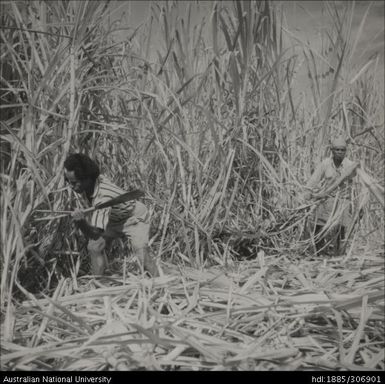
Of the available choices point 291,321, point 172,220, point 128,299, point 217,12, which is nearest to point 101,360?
point 128,299

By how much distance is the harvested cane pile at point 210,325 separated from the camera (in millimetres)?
1354

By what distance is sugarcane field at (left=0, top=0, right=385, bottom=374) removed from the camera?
146 cm

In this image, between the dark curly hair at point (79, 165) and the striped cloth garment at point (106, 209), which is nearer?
the dark curly hair at point (79, 165)

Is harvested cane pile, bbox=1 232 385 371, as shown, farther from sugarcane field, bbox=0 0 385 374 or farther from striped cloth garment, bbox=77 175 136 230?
striped cloth garment, bbox=77 175 136 230

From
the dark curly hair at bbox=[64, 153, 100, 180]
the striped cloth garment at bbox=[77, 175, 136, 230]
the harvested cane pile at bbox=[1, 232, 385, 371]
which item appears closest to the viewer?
the harvested cane pile at bbox=[1, 232, 385, 371]

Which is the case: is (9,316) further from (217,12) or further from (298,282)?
(217,12)

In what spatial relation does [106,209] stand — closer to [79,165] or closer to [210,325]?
[79,165]

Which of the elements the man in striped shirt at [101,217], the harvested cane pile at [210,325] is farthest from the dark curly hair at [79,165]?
the harvested cane pile at [210,325]

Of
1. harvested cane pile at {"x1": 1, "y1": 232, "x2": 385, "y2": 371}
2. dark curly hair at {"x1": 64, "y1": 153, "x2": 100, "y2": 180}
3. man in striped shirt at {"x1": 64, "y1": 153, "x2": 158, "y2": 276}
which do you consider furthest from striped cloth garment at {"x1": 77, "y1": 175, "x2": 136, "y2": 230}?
harvested cane pile at {"x1": 1, "y1": 232, "x2": 385, "y2": 371}

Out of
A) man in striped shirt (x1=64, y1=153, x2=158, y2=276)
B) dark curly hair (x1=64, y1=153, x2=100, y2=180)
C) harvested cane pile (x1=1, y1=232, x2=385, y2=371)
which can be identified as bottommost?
harvested cane pile (x1=1, y1=232, x2=385, y2=371)

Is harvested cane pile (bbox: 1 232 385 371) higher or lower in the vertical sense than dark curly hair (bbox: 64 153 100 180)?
lower

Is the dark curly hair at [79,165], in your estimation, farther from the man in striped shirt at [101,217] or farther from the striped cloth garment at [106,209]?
the striped cloth garment at [106,209]

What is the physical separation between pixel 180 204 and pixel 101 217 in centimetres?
45

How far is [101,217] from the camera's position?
2.20m
